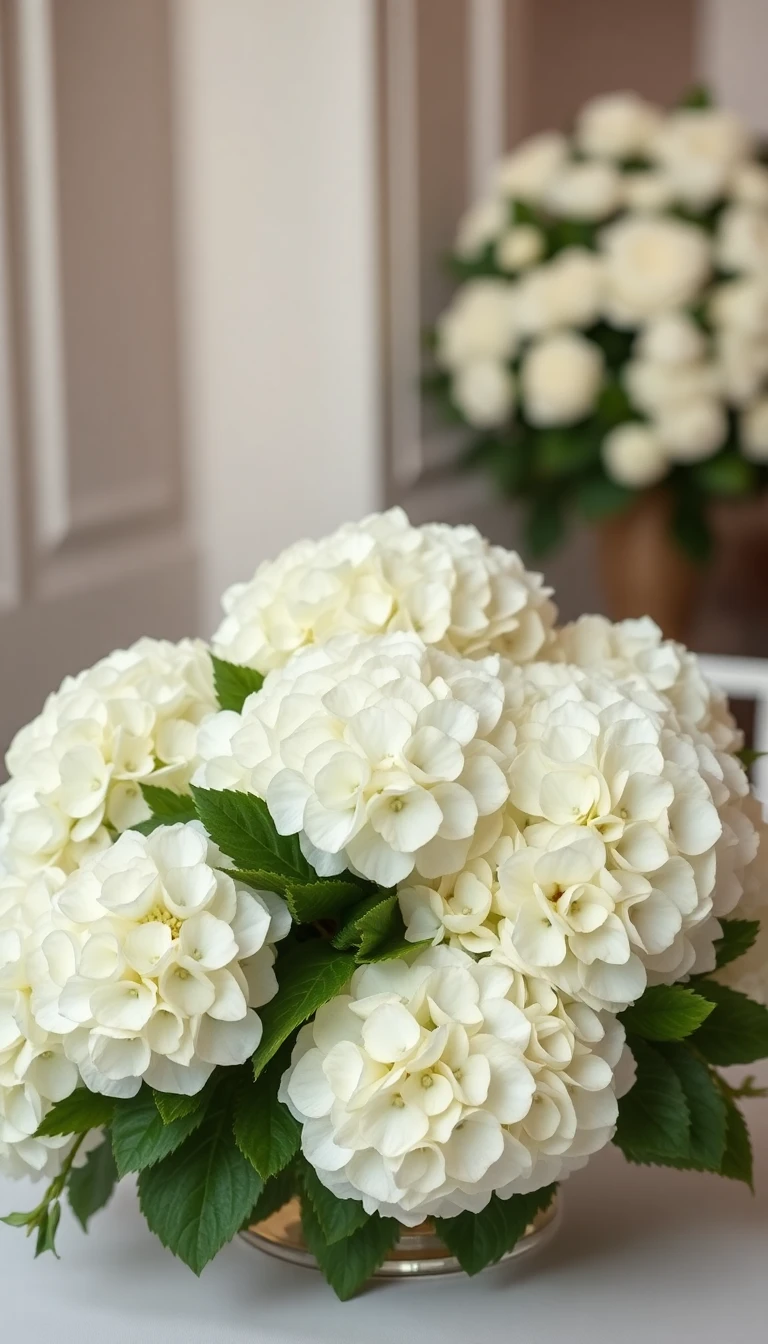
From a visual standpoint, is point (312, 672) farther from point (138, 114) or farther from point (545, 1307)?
point (138, 114)

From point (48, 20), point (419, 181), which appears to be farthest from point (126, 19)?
point (419, 181)

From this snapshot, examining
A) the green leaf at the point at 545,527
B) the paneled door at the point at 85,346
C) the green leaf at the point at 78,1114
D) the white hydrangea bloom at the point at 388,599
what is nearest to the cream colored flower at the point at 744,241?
the green leaf at the point at 545,527

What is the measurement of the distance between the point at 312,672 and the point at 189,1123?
0.50 feet

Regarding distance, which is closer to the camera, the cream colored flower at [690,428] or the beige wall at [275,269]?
the beige wall at [275,269]

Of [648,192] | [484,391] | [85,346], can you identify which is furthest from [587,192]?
[85,346]

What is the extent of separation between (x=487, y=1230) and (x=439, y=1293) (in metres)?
0.05

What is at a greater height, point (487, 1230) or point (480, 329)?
point (480, 329)

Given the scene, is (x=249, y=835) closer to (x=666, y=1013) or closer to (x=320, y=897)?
(x=320, y=897)

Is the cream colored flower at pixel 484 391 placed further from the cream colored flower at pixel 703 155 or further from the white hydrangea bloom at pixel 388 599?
the white hydrangea bloom at pixel 388 599

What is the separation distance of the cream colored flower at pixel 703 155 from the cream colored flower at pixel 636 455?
306mm

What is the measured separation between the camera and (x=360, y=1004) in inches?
18.4

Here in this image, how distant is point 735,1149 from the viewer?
0.55 m

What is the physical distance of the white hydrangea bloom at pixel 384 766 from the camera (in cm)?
47

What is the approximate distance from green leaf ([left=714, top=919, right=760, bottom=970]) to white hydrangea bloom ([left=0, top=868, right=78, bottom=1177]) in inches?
9.3
